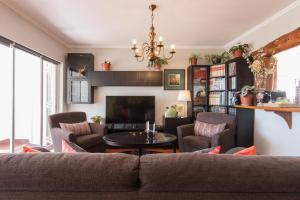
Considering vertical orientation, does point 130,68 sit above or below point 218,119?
above

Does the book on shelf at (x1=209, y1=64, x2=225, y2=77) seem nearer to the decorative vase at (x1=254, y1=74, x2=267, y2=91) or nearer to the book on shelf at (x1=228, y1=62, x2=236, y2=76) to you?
the book on shelf at (x1=228, y1=62, x2=236, y2=76)

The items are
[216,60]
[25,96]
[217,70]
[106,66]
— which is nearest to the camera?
[25,96]

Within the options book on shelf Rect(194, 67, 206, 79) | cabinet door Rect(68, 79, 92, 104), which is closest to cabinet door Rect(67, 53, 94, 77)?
cabinet door Rect(68, 79, 92, 104)

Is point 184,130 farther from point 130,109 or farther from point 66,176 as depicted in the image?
point 66,176

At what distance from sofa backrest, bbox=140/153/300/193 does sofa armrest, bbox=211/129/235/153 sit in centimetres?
209

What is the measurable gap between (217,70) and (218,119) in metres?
1.34

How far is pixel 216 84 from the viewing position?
4.62 metres

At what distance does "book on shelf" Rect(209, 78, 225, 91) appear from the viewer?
4.45m

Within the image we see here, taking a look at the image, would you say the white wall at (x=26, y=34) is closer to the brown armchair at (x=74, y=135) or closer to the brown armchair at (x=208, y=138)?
the brown armchair at (x=74, y=135)

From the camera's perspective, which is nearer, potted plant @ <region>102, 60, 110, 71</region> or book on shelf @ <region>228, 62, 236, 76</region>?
book on shelf @ <region>228, 62, 236, 76</region>

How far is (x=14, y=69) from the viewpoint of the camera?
3213mm

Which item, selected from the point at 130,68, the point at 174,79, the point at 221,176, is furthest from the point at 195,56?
the point at 221,176

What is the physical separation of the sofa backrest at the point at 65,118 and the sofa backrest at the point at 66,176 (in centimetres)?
268

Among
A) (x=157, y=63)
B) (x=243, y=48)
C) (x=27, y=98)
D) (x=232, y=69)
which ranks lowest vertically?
(x=27, y=98)
